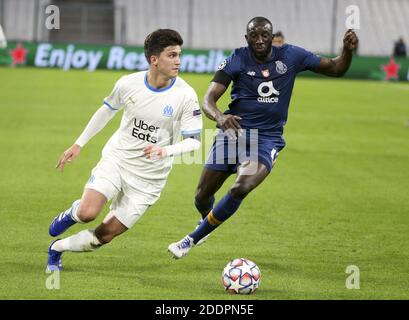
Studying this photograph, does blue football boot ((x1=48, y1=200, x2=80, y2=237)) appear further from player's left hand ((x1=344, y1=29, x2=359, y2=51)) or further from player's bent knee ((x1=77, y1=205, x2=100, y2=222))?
player's left hand ((x1=344, y1=29, x2=359, y2=51))

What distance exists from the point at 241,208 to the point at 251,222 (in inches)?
41.9

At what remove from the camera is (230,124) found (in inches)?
337

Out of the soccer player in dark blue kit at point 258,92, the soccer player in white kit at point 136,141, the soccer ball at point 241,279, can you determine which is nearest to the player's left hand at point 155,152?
the soccer player in white kit at point 136,141

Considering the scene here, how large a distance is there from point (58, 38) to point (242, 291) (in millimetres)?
36538

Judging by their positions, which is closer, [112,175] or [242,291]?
[242,291]

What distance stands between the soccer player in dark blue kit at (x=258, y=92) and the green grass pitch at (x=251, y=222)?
85cm

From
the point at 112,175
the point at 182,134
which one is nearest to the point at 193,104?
the point at 182,134

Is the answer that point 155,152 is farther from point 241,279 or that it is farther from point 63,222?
point 63,222

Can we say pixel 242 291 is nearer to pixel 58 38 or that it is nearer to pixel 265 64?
pixel 265 64

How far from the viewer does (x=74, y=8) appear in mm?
43031

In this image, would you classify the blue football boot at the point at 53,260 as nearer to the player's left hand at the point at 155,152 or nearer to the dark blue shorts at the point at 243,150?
the player's left hand at the point at 155,152

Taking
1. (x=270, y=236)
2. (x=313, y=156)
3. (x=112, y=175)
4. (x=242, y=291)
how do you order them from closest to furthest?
1. (x=242, y=291)
2. (x=112, y=175)
3. (x=270, y=236)
4. (x=313, y=156)

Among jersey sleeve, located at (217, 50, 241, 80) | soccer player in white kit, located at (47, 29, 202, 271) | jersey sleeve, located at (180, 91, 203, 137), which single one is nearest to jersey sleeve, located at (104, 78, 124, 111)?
soccer player in white kit, located at (47, 29, 202, 271)

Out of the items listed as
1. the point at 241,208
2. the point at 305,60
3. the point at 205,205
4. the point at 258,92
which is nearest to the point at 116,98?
the point at 258,92
